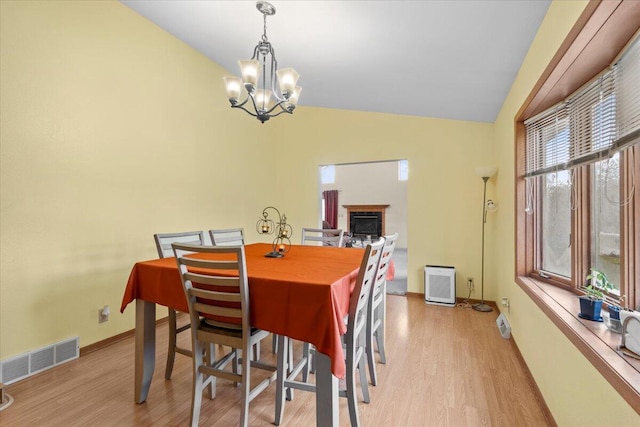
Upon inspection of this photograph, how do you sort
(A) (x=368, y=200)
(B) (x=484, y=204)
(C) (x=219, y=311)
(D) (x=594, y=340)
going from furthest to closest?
1. (A) (x=368, y=200)
2. (B) (x=484, y=204)
3. (C) (x=219, y=311)
4. (D) (x=594, y=340)

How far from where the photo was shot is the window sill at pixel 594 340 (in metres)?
1.01

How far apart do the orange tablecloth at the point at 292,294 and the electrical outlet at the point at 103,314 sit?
3.88 feet

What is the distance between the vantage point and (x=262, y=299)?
58.4 inches

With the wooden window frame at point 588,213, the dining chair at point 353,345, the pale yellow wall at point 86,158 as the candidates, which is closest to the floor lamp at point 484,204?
the wooden window frame at point 588,213

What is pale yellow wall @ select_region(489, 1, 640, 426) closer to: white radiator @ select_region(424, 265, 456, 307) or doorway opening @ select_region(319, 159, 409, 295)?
white radiator @ select_region(424, 265, 456, 307)

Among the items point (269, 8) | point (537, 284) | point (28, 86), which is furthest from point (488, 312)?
point (28, 86)

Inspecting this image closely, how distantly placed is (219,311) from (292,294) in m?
0.41

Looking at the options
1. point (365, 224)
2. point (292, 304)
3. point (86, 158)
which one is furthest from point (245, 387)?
point (365, 224)

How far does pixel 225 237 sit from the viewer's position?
8.95 ft

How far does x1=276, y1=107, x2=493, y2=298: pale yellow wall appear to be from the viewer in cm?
400

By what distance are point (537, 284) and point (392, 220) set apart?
7728 millimetres

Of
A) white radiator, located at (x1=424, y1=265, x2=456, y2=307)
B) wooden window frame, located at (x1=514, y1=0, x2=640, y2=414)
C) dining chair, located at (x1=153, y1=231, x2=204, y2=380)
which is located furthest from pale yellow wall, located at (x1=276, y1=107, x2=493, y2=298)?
dining chair, located at (x1=153, y1=231, x2=204, y2=380)

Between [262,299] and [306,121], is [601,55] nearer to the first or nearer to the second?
[262,299]

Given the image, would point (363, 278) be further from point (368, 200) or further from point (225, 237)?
point (368, 200)
